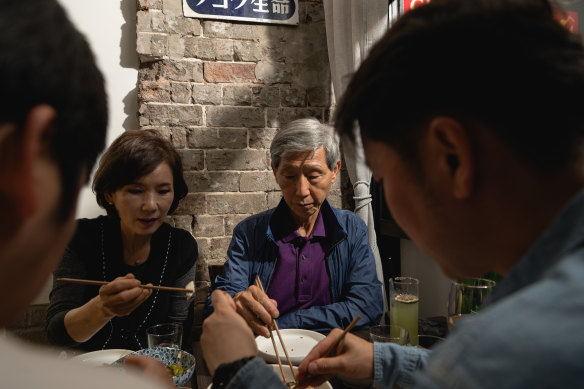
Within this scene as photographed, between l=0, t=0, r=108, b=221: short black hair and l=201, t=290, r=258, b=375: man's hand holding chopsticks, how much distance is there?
1.53ft

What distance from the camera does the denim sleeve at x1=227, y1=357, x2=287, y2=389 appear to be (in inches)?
25.9

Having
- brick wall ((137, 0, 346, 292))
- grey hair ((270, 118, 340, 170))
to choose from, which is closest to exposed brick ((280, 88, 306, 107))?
brick wall ((137, 0, 346, 292))

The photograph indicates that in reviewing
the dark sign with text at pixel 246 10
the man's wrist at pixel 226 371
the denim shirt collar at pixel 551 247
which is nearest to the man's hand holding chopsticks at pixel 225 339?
the man's wrist at pixel 226 371

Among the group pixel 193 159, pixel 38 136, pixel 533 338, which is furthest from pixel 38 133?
pixel 193 159

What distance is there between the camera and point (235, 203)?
244 cm

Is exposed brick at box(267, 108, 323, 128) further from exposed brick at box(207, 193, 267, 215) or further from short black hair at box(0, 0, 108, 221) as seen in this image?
short black hair at box(0, 0, 108, 221)

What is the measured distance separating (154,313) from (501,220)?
5.02ft

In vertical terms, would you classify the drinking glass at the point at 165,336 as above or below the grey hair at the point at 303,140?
below

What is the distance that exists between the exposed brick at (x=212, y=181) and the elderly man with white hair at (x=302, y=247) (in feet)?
1.75

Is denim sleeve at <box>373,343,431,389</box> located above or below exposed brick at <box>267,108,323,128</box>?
below

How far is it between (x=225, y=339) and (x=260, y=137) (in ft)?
5.81

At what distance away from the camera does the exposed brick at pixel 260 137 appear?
2453mm

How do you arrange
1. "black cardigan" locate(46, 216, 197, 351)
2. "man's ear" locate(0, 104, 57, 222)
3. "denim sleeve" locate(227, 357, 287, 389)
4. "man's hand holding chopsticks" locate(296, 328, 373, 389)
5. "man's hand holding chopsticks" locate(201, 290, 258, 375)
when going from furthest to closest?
"black cardigan" locate(46, 216, 197, 351)
"man's hand holding chopsticks" locate(296, 328, 373, 389)
"man's hand holding chopsticks" locate(201, 290, 258, 375)
"denim sleeve" locate(227, 357, 287, 389)
"man's ear" locate(0, 104, 57, 222)

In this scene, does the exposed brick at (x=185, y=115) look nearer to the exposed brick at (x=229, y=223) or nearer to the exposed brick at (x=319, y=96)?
the exposed brick at (x=229, y=223)
